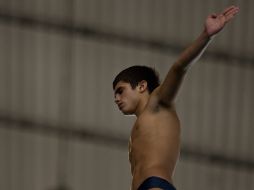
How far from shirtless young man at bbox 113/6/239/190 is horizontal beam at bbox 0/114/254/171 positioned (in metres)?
5.06

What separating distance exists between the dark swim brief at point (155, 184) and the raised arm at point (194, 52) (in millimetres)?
460

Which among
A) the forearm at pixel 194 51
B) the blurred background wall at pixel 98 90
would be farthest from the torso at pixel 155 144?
the blurred background wall at pixel 98 90

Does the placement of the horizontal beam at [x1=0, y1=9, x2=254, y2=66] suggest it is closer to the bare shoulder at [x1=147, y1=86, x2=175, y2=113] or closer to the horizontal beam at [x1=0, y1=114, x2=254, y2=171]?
the horizontal beam at [x1=0, y1=114, x2=254, y2=171]

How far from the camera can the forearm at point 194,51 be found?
5047mm

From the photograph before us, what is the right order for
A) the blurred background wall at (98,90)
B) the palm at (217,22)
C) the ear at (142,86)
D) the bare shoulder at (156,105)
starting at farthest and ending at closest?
the blurred background wall at (98,90)
the ear at (142,86)
the bare shoulder at (156,105)
the palm at (217,22)

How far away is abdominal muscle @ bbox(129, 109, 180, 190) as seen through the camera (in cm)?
522

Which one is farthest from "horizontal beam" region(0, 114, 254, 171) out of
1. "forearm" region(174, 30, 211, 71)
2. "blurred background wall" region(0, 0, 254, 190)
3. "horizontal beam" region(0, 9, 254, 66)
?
"forearm" region(174, 30, 211, 71)

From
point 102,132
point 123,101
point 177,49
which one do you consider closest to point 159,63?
point 177,49

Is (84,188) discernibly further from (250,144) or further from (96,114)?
(250,144)

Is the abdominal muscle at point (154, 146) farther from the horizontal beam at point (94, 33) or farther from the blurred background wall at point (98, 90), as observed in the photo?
the horizontal beam at point (94, 33)

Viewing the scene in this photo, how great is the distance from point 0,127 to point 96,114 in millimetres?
1047

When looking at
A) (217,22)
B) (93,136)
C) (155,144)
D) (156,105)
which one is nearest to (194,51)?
(217,22)

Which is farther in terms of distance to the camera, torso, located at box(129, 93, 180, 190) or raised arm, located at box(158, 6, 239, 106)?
torso, located at box(129, 93, 180, 190)

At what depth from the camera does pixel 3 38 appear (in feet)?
34.2
